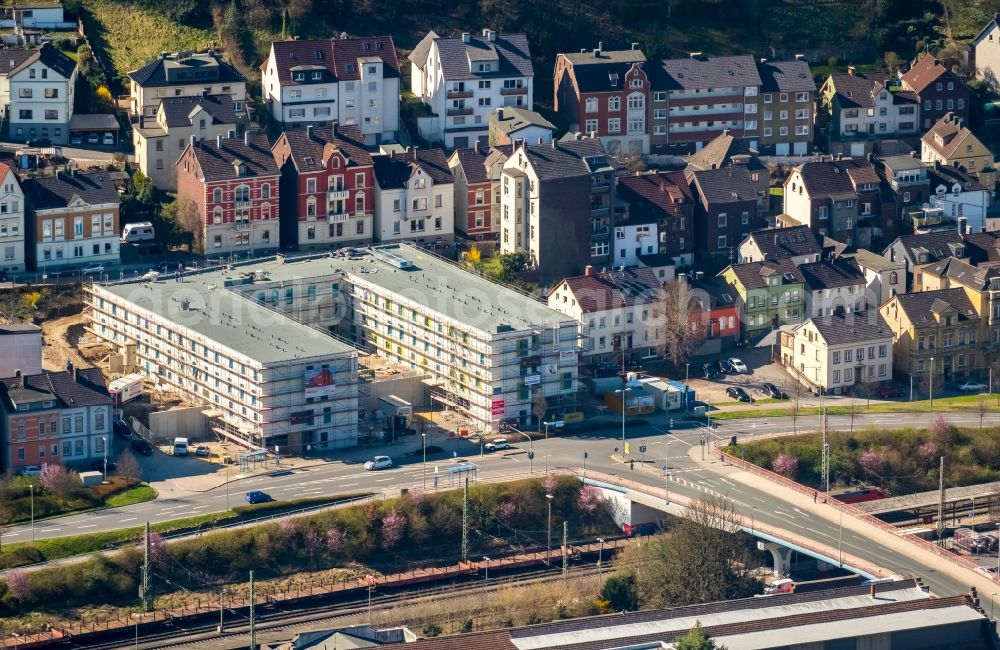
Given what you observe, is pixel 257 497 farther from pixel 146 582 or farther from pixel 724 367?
pixel 724 367

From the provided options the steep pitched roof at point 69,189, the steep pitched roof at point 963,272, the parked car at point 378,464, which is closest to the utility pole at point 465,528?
the parked car at point 378,464

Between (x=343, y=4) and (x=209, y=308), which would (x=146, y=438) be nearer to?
(x=209, y=308)

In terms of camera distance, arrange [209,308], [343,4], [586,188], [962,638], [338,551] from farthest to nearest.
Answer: [343,4], [586,188], [209,308], [338,551], [962,638]

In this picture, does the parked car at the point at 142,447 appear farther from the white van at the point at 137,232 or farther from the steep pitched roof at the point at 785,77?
the steep pitched roof at the point at 785,77

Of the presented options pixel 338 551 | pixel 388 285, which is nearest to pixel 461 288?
pixel 388 285

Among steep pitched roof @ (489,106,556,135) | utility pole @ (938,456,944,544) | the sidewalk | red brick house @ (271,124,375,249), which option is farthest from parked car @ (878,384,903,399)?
red brick house @ (271,124,375,249)

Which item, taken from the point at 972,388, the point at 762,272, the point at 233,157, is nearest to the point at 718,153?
the point at 762,272
